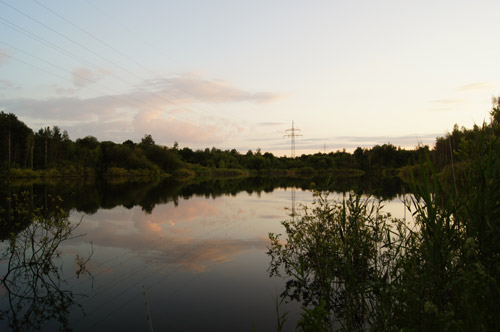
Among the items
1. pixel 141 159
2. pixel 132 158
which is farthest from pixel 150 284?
pixel 141 159

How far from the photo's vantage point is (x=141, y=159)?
273ft

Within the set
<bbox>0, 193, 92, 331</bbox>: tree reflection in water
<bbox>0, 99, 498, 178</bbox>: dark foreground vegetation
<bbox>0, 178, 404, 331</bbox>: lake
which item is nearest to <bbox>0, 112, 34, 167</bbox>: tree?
<bbox>0, 99, 498, 178</bbox>: dark foreground vegetation

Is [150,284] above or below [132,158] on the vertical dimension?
below

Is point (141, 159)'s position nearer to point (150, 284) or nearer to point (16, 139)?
point (16, 139)

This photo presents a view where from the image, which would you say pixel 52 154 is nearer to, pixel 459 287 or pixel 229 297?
pixel 229 297

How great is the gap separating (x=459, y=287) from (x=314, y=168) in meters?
108

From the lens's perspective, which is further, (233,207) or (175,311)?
(233,207)

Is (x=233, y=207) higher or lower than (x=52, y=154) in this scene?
lower

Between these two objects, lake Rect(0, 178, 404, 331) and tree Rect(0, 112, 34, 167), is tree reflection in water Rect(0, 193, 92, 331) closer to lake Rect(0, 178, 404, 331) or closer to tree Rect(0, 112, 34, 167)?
lake Rect(0, 178, 404, 331)

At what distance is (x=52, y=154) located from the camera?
205 ft

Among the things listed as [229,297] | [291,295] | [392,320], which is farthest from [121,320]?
[392,320]

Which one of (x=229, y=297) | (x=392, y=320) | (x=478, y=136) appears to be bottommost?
(x=229, y=297)

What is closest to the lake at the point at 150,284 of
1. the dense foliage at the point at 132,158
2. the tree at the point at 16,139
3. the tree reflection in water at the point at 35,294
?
the tree reflection in water at the point at 35,294

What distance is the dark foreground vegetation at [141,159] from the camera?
54.5m
